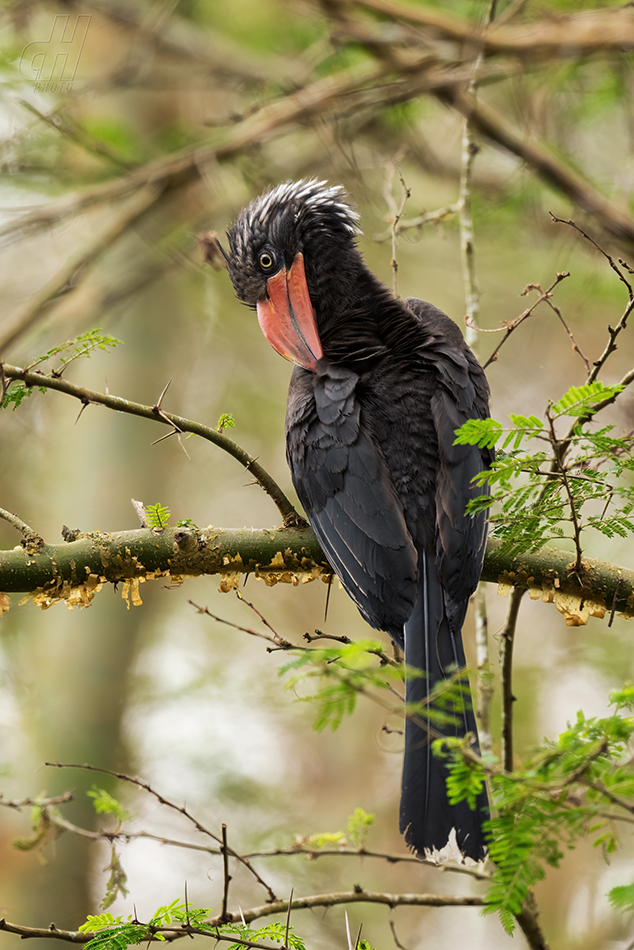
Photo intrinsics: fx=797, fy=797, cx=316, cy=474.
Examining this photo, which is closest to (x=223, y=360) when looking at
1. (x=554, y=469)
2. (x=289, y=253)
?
(x=289, y=253)

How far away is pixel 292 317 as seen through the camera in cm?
311

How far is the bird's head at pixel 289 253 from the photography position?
125 inches

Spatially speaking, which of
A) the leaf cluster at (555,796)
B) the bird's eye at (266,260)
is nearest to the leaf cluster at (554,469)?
the leaf cluster at (555,796)

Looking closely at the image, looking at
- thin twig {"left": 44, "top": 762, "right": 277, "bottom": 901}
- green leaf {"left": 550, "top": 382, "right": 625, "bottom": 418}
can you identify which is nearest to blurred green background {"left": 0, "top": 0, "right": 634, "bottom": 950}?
thin twig {"left": 44, "top": 762, "right": 277, "bottom": 901}

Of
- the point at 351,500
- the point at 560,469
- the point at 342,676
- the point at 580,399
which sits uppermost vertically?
the point at 351,500

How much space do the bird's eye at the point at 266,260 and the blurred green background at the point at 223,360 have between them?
804 millimetres

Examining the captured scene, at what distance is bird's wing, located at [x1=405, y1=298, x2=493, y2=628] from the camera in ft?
7.97

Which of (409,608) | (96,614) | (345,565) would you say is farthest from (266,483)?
(96,614)

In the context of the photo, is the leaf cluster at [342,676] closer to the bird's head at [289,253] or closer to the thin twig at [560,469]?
the thin twig at [560,469]

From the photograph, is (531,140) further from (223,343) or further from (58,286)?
(223,343)

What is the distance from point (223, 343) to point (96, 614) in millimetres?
3675

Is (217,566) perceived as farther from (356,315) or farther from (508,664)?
(356,315)

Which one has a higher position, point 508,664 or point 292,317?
point 292,317

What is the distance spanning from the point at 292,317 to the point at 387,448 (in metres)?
0.76
